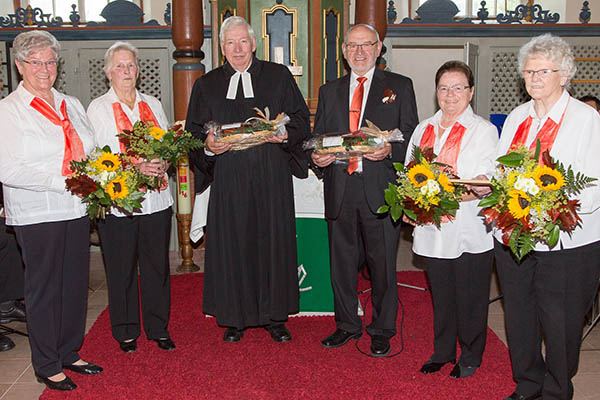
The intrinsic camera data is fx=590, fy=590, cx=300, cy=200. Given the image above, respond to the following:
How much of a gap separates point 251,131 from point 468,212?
1.42m

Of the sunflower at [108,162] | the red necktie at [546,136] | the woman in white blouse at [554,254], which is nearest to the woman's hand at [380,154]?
the woman in white blouse at [554,254]

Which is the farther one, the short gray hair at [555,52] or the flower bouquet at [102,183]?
the flower bouquet at [102,183]

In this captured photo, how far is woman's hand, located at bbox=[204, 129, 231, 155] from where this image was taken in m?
3.84

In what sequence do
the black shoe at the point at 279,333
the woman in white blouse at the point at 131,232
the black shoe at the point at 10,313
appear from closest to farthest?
the woman in white blouse at the point at 131,232 < the black shoe at the point at 279,333 < the black shoe at the point at 10,313

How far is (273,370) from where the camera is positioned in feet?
12.5

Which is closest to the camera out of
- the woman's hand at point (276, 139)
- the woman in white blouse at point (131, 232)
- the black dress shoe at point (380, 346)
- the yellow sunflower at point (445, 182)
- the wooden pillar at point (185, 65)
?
the yellow sunflower at point (445, 182)

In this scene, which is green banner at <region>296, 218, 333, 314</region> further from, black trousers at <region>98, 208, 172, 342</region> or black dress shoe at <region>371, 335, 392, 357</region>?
black trousers at <region>98, 208, 172, 342</region>

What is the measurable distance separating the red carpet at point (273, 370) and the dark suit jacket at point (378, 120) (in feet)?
3.32

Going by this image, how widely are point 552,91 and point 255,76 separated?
197 cm

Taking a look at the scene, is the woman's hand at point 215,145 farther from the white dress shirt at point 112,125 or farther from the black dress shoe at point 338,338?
the black dress shoe at point 338,338

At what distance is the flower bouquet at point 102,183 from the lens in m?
3.28

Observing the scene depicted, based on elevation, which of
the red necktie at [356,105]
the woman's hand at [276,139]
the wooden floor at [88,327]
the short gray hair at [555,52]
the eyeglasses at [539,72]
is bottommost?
the wooden floor at [88,327]

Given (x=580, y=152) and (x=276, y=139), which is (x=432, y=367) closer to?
(x=580, y=152)

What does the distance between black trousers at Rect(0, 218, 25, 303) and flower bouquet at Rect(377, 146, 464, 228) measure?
311 centimetres
